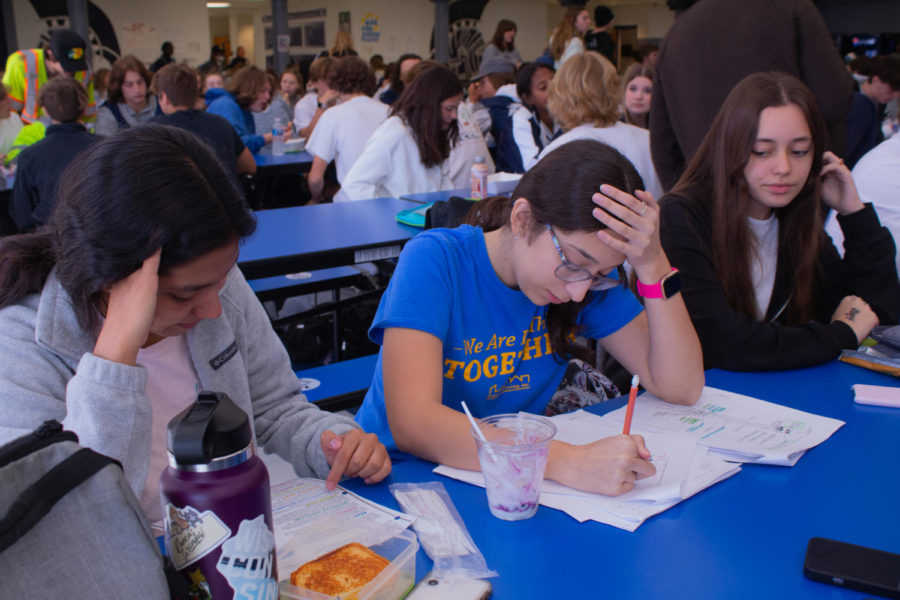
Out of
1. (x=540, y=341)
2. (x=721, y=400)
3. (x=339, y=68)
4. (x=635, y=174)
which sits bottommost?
(x=721, y=400)

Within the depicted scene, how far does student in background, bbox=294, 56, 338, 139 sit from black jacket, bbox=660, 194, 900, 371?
5429mm

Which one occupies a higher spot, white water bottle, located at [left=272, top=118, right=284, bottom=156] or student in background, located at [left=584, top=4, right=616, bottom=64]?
student in background, located at [left=584, top=4, right=616, bottom=64]

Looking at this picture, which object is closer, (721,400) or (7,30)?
(721,400)

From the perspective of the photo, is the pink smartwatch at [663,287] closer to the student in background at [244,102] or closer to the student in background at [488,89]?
the student in background at [488,89]

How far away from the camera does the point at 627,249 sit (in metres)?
1.40

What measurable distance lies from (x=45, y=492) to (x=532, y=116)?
500cm

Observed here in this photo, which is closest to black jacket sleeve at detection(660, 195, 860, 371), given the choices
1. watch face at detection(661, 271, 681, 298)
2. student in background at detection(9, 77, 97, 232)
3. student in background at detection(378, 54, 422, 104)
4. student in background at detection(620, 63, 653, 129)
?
watch face at detection(661, 271, 681, 298)

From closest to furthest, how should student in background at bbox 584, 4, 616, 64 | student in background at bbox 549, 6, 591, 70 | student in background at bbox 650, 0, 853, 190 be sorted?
1. student in background at bbox 650, 0, 853, 190
2. student in background at bbox 549, 6, 591, 70
3. student in background at bbox 584, 4, 616, 64

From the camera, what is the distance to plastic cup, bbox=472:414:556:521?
104 centimetres

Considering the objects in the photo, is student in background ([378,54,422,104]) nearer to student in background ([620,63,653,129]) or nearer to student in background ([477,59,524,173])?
student in background ([477,59,524,173])

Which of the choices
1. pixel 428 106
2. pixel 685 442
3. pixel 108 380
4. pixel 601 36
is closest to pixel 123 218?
pixel 108 380

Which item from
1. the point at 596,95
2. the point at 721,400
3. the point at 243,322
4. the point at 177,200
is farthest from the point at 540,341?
the point at 596,95

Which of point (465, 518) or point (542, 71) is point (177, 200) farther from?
point (542, 71)

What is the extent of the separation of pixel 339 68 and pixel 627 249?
4.12 m
